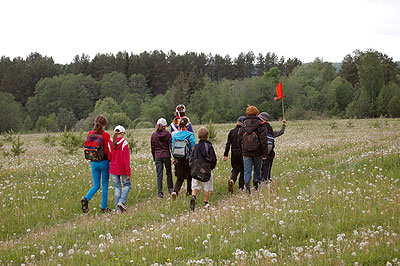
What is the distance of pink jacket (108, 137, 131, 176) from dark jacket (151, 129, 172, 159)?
4.14 feet

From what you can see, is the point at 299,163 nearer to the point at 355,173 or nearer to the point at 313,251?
the point at 355,173

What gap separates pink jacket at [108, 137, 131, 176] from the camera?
9.04 meters

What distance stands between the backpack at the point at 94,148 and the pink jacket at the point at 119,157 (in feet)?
0.75

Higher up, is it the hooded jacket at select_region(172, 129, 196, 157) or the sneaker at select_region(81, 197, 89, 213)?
the hooded jacket at select_region(172, 129, 196, 157)

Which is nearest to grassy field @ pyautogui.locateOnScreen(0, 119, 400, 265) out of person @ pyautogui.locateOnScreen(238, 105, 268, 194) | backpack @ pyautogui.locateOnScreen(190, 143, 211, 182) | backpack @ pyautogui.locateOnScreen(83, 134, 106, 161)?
person @ pyautogui.locateOnScreen(238, 105, 268, 194)

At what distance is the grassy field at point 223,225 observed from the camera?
5.23 m

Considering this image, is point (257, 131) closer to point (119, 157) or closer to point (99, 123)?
point (119, 157)

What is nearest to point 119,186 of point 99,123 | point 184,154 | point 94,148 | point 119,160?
point 119,160

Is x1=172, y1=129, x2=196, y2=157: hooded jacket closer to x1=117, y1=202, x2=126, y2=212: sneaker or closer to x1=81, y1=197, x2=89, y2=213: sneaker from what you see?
x1=117, y1=202, x2=126, y2=212: sneaker

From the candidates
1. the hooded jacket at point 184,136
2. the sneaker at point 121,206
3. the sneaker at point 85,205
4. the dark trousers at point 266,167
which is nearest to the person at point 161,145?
the hooded jacket at point 184,136

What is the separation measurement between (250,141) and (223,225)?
3.14 m

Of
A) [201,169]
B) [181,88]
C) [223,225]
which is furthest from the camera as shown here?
[181,88]

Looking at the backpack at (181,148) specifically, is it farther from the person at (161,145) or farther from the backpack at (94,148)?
the backpack at (94,148)

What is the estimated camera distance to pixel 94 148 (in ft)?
29.5
